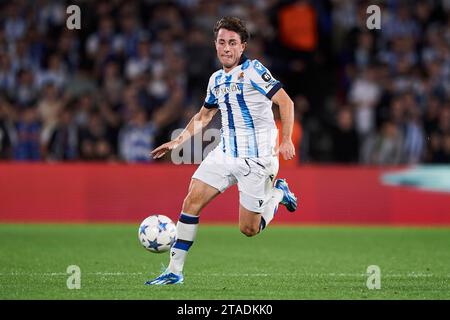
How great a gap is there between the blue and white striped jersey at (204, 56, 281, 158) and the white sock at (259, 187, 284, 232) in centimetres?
67

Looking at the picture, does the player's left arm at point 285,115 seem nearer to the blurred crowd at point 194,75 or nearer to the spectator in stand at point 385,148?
the blurred crowd at point 194,75

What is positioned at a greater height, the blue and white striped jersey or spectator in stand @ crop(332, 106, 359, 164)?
the blue and white striped jersey

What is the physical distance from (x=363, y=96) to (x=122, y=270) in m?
9.40

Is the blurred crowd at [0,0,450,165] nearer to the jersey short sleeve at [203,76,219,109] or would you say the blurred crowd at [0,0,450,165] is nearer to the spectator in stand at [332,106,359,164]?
the spectator in stand at [332,106,359,164]

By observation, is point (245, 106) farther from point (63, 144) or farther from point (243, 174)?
point (63, 144)

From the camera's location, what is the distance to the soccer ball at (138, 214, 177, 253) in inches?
368

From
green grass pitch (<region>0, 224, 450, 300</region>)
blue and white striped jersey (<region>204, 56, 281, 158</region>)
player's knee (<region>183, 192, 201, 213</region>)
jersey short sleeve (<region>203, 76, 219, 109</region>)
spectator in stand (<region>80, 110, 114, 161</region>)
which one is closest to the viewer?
green grass pitch (<region>0, 224, 450, 300</region>)

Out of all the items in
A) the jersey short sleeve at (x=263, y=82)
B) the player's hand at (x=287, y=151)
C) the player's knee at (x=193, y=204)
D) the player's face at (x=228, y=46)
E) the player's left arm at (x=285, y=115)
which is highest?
the player's face at (x=228, y=46)

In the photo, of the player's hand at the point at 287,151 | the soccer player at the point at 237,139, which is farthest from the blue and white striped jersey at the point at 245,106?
the player's hand at the point at 287,151

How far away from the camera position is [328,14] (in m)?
18.9

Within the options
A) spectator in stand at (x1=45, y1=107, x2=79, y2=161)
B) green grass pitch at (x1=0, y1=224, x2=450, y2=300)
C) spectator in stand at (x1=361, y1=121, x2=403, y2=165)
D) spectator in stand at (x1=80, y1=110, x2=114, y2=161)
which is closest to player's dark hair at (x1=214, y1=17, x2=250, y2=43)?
green grass pitch at (x1=0, y1=224, x2=450, y2=300)

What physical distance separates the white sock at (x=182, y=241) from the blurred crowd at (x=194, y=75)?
25.9 feet

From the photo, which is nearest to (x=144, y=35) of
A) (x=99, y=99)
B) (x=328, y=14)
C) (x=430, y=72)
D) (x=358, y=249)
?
(x=99, y=99)

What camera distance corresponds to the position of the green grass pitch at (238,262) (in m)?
8.10
